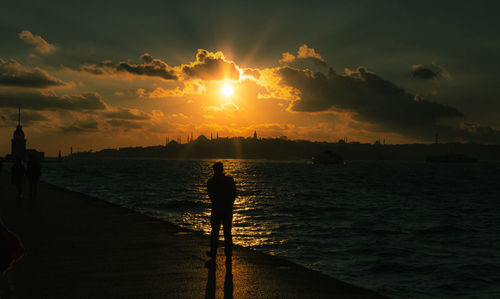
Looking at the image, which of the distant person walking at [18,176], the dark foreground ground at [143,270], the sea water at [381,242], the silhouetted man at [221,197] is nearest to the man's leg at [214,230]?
the silhouetted man at [221,197]

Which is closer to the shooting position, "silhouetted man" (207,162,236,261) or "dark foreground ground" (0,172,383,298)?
"dark foreground ground" (0,172,383,298)

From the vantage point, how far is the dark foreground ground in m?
6.84

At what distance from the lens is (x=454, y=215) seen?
3266cm

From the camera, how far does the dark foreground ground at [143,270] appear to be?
22.4 ft

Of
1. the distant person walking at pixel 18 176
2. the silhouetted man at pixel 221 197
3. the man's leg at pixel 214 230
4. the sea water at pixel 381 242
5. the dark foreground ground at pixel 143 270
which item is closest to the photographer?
the dark foreground ground at pixel 143 270

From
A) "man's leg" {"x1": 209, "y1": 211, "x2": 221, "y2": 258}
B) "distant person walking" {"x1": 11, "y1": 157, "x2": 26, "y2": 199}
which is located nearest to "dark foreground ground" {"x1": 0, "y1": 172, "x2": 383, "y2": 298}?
"man's leg" {"x1": 209, "y1": 211, "x2": 221, "y2": 258}

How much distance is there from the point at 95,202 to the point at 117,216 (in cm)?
583

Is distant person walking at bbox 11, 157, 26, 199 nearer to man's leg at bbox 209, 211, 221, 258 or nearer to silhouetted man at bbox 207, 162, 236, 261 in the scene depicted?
man's leg at bbox 209, 211, 221, 258

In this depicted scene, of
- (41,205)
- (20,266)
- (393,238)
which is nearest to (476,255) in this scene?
(393,238)

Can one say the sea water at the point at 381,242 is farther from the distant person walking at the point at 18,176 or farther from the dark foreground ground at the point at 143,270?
the distant person walking at the point at 18,176

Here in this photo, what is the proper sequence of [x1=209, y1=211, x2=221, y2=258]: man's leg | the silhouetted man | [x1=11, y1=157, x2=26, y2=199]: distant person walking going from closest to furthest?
the silhouetted man
[x1=209, y1=211, x2=221, y2=258]: man's leg
[x1=11, y1=157, x2=26, y2=199]: distant person walking

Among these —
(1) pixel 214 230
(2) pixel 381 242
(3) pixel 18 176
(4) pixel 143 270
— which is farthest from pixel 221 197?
(3) pixel 18 176

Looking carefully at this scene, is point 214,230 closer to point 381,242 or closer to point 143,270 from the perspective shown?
point 143,270

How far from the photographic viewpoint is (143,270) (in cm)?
817
